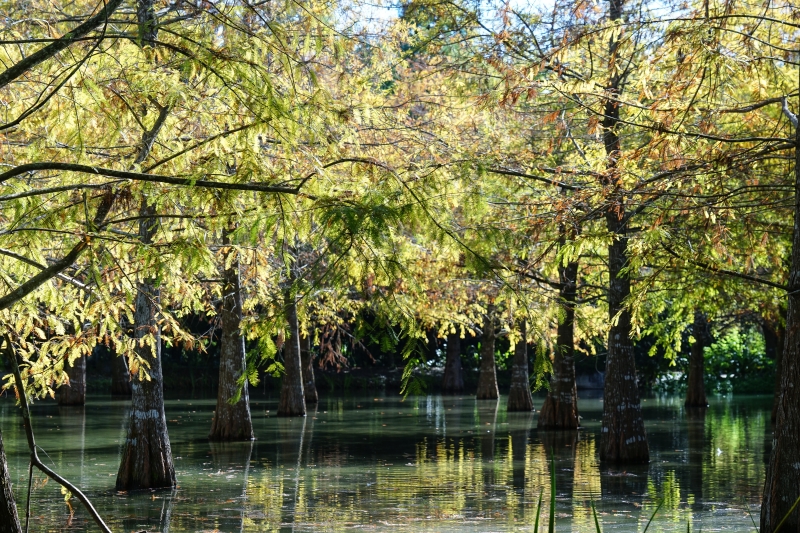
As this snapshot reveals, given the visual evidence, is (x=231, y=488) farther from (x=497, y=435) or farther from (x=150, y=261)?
(x=497, y=435)

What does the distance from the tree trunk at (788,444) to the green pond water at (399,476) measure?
79.5 inches

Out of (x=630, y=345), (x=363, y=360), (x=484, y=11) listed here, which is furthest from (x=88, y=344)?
(x=363, y=360)

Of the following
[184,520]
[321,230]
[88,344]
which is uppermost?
[321,230]

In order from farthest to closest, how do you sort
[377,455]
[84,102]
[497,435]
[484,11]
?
[497,435]
[377,455]
[484,11]
[84,102]

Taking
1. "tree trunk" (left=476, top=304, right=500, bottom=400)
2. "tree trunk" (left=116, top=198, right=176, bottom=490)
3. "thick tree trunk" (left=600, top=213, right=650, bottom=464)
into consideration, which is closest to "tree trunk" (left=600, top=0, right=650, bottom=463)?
"thick tree trunk" (left=600, top=213, right=650, bottom=464)

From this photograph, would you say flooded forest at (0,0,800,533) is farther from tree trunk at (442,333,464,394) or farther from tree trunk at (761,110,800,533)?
tree trunk at (442,333,464,394)

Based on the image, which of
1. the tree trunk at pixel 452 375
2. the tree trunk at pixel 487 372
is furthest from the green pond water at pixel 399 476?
the tree trunk at pixel 452 375

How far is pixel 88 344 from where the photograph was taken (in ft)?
33.7

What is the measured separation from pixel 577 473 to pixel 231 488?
590 centimetres

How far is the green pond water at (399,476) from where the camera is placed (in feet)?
40.1

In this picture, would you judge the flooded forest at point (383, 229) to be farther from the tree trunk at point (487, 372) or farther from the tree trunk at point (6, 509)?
the tree trunk at point (487, 372)

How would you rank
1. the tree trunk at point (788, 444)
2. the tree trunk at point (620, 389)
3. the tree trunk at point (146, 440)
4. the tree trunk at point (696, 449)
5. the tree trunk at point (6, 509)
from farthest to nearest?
the tree trunk at point (620, 389)
the tree trunk at point (696, 449)
the tree trunk at point (146, 440)
the tree trunk at point (788, 444)
the tree trunk at point (6, 509)

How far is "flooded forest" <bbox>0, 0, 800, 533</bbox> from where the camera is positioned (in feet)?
22.8

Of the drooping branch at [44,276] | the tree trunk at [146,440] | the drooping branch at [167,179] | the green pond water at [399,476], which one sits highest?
the drooping branch at [167,179]
